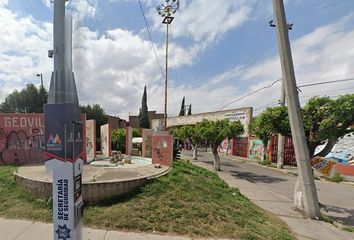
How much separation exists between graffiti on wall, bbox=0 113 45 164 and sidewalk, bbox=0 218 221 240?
7.18 m

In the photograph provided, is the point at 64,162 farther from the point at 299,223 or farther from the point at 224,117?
the point at 224,117

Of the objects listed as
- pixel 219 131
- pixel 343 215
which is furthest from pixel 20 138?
pixel 343 215

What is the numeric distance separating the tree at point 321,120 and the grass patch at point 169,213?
10.1ft

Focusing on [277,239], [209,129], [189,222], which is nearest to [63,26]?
[189,222]

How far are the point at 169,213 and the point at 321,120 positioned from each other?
5.91 metres

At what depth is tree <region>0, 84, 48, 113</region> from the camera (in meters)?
29.8

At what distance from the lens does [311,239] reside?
18.0ft

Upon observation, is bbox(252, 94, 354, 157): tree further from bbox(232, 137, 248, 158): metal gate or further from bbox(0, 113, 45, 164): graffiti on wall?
bbox(232, 137, 248, 158): metal gate

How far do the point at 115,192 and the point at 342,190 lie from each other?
1174 cm

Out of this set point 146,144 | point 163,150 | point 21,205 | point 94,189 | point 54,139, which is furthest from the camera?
point 146,144

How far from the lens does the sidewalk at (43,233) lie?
178 inches

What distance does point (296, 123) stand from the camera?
736cm

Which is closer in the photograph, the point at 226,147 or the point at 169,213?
the point at 169,213

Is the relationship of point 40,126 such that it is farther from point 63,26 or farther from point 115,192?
point 63,26
